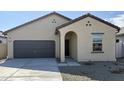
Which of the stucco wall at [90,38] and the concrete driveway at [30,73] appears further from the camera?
the stucco wall at [90,38]

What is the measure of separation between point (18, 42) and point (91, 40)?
929 cm

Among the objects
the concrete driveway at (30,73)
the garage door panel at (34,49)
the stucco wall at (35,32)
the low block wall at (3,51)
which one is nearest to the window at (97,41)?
the concrete driveway at (30,73)

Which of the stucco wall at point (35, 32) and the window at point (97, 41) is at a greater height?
the stucco wall at point (35, 32)

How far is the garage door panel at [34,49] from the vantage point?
25.5 meters

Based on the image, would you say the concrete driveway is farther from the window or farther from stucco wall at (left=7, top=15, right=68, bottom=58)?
stucco wall at (left=7, top=15, right=68, bottom=58)

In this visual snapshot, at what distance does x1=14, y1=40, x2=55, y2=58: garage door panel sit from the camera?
25.5 m

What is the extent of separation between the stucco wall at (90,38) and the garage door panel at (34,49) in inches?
233

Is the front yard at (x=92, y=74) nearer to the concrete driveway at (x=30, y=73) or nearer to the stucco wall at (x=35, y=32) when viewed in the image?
the concrete driveway at (x=30, y=73)

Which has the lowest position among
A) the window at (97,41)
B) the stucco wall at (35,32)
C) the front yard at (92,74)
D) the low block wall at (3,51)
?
the front yard at (92,74)

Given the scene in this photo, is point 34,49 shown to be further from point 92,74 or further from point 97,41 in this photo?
point 92,74

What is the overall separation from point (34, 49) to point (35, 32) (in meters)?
1.98

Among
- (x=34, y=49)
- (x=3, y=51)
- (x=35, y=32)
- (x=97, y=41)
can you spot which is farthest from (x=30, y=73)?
(x=3, y=51)

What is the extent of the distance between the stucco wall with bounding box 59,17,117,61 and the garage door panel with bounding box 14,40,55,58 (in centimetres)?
593

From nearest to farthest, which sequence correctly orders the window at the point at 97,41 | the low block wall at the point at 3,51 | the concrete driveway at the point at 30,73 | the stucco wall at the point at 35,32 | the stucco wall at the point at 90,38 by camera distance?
1. the concrete driveway at the point at 30,73
2. the stucco wall at the point at 90,38
3. the window at the point at 97,41
4. the low block wall at the point at 3,51
5. the stucco wall at the point at 35,32
